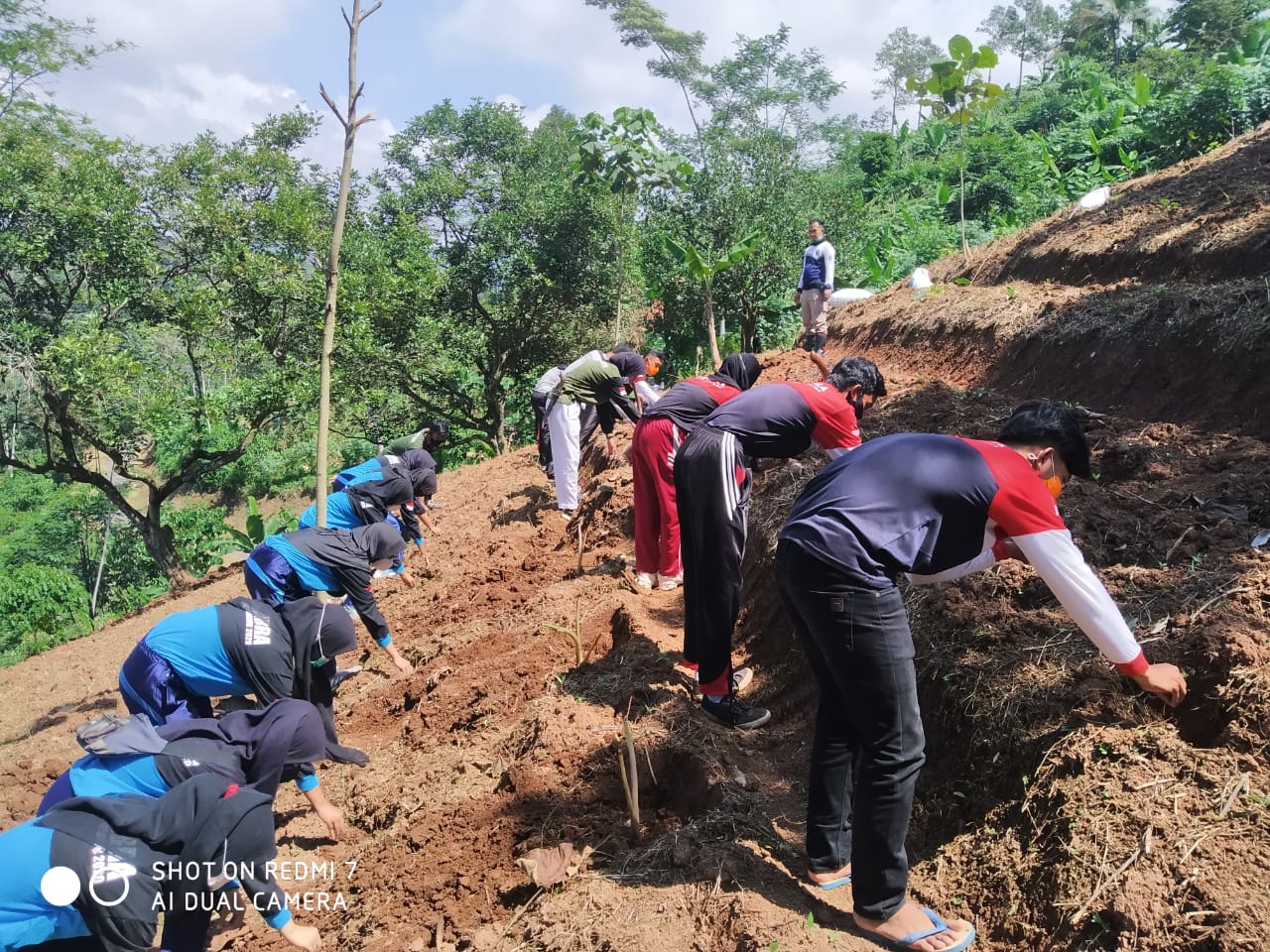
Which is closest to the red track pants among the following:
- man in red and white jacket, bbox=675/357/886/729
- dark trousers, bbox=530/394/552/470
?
man in red and white jacket, bbox=675/357/886/729

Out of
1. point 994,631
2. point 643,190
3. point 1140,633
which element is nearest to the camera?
point 1140,633

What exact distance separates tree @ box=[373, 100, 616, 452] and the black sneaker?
12.0 m

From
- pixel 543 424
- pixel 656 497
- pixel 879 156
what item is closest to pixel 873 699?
pixel 656 497

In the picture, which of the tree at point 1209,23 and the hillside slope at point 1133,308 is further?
the tree at point 1209,23

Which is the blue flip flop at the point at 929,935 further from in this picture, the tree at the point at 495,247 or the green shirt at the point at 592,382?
the tree at the point at 495,247

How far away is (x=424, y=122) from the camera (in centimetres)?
1554

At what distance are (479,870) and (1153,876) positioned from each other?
2.46 m

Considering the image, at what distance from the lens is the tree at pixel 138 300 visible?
999cm

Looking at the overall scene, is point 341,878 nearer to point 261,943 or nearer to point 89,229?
point 261,943

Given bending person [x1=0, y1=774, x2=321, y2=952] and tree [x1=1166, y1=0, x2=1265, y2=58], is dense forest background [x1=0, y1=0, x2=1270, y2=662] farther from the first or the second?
bending person [x1=0, y1=774, x2=321, y2=952]

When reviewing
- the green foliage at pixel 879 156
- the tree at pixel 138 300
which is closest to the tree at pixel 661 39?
the green foliage at pixel 879 156

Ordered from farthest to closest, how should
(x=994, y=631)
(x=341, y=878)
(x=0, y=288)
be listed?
(x=0, y=288), (x=341, y=878), (x=994, y=631)

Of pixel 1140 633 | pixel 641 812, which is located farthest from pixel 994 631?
pixel 641 812

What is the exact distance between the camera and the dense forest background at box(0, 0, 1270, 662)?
1054 centimetres
